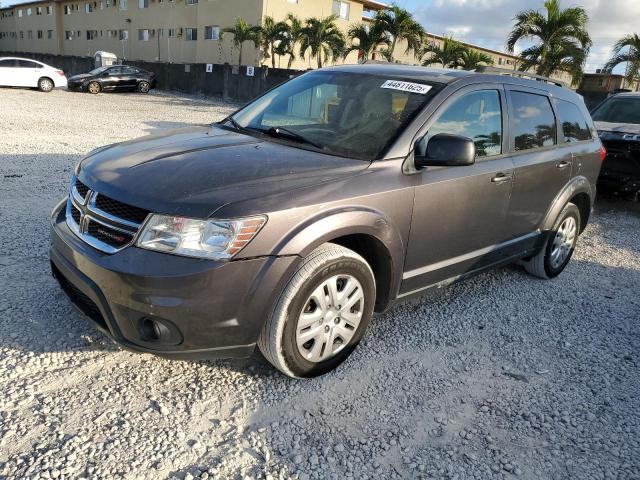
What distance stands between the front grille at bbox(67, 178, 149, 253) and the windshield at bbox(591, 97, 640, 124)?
8.47 metres

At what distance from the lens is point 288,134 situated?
3.47 m

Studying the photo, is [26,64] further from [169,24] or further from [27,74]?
[169,24]

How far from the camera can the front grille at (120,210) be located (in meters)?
2.51

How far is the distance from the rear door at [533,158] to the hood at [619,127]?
3.95 meters

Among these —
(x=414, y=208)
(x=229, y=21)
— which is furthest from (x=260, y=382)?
(x=229, y=21)

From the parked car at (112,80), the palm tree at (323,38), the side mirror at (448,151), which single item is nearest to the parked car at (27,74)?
the parked car at (112,80)

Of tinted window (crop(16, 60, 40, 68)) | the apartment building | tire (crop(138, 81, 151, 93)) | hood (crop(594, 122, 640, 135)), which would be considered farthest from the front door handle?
tire (crop(138, 81, 151, 93))

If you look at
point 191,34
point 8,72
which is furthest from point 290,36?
point 8,72

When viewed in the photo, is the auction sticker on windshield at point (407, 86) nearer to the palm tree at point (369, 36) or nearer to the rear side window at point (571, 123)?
the rear side window at point (571, 123)

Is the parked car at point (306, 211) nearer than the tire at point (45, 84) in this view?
Yes

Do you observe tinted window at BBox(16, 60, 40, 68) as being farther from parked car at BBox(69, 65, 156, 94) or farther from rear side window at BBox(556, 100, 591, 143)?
rear side window at BBox(556, 100, 591, 143)

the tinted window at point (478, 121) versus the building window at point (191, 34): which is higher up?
the building window at point (191, 34)

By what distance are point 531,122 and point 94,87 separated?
81.0 feet

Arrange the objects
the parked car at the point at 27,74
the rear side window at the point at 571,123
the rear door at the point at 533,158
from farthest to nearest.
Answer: the parked car at the point at 27,74 < the rear side window at the point at 571,123 < the rear door at the point at 533,158
